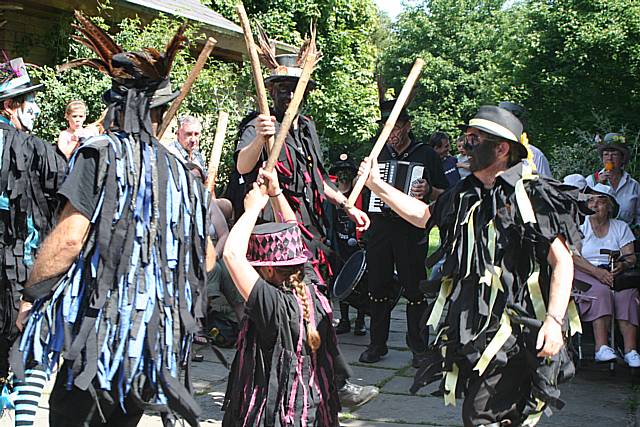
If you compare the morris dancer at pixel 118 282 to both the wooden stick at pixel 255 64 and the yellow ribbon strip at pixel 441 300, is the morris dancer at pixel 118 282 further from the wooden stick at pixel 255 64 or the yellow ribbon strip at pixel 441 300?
the yellow ribbon strip at pixel 441 300

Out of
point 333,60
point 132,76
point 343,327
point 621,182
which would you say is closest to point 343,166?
point 343,327

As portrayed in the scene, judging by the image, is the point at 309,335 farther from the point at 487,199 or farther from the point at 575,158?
the point at 575,158

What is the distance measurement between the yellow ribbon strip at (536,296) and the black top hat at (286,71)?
1840 mm

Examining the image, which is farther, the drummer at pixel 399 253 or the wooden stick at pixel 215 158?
the drummer at pixel 399 253

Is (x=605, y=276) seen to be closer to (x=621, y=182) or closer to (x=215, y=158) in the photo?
(x=621, y=182)

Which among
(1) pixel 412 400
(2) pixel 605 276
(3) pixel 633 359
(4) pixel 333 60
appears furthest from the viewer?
(4) pixel 333 60

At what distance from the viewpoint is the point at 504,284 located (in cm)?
391

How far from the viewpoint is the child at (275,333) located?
3.69 meters

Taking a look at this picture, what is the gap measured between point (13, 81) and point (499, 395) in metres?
3.32

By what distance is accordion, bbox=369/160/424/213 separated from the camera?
6996 millimetres

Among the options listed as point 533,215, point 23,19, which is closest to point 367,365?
point 533,215

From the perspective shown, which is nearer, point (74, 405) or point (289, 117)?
point (74, 405)

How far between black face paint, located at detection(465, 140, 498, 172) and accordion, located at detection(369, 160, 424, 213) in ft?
9.34

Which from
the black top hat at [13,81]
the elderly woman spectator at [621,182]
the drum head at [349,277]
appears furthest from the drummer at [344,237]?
the black top hat at [13,81]
